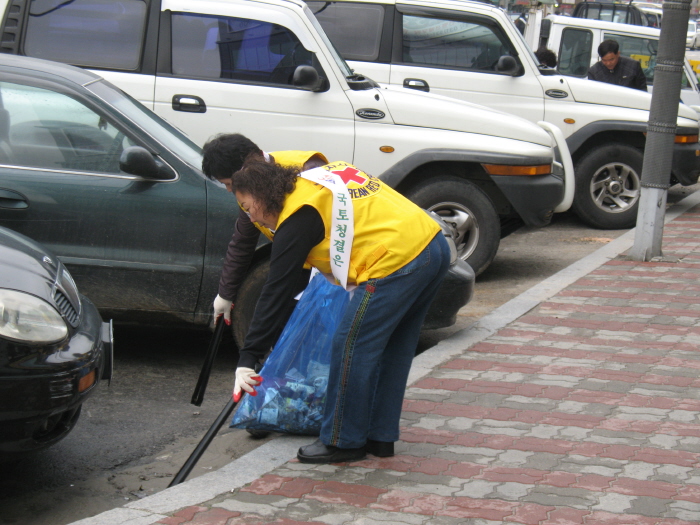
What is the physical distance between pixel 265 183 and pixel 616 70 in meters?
8.11

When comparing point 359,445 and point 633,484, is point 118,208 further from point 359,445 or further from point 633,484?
point 633,484

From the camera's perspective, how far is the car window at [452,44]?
9023 mm

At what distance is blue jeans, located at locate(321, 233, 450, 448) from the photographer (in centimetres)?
351

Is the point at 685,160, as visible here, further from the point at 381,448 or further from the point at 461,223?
the point at 381,448

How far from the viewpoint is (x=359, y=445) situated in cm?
376

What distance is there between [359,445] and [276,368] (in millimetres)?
538

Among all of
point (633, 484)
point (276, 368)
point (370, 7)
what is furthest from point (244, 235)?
point (370, 7)

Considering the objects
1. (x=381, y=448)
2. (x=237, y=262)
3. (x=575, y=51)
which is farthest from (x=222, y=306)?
(x=575, y=51)

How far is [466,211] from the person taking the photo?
282 inches

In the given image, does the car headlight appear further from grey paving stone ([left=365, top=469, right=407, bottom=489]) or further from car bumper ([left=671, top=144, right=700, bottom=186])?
car bumper ([left=671, top=144, right=700, bottom=186])

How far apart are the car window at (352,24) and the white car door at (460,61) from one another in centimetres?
25

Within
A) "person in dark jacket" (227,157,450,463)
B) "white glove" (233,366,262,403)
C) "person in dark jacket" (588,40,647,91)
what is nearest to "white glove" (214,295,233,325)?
"person in dark jacket" (227,157,450,463)

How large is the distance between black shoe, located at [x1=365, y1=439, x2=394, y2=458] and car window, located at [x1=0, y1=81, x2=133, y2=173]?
2113 millimetres

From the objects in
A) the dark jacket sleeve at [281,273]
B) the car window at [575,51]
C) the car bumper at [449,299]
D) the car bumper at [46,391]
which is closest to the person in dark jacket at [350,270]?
the dark jacket sleeve at [281,273]
